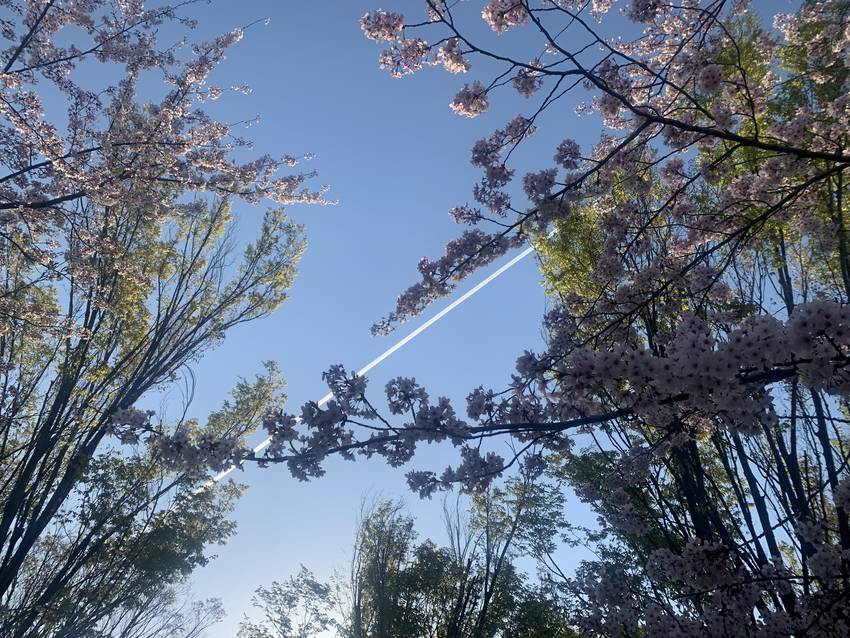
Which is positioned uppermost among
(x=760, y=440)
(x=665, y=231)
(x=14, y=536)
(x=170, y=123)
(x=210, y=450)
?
(x=170, y=123)

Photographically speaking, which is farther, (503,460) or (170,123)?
(170,123)

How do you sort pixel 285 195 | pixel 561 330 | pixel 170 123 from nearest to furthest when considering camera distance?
pixel 561 330 → pixel 170 123 → pixel 285 195

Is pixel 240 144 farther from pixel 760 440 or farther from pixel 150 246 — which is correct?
pixel 760 440

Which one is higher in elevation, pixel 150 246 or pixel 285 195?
pixel 285 195

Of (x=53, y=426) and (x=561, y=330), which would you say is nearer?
(x=561, y=330)

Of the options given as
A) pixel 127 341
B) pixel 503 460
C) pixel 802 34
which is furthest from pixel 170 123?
pixel 802 34

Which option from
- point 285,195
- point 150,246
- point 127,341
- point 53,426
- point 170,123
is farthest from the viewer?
point 285,195

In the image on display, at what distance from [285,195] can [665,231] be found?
7.14m

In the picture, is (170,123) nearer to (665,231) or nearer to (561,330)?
(561,330)

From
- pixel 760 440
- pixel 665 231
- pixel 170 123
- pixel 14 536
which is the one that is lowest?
pixel 14 536

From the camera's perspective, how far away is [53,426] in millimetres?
6531

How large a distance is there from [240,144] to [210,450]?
7057 millimetres

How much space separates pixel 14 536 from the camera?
614cm

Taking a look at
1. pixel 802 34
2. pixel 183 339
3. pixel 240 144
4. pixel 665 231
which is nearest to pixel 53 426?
pixel 183 339
